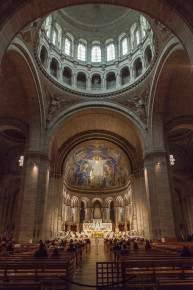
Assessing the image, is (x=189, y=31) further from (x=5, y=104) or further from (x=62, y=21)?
(x=62, y=21)

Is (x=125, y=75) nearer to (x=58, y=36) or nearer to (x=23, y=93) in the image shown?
(x=58, y=36)

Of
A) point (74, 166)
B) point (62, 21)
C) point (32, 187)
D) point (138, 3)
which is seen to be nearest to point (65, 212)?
point (74, 166)

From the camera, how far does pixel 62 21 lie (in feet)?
83.0

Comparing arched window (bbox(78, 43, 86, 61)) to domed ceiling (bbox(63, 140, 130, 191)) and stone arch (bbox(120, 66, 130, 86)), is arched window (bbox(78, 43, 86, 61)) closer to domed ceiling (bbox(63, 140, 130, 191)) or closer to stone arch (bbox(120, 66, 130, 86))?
stone arch (bbox(120, 66, 130, 86))

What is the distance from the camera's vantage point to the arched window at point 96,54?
2692cm

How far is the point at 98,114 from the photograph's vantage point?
80.3 ft

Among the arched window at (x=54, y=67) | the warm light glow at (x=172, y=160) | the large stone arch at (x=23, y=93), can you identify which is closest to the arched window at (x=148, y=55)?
the arched window at (x=54, y=67)

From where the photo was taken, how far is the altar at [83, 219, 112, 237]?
32.9 meters

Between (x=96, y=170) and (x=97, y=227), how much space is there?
31.5 ft

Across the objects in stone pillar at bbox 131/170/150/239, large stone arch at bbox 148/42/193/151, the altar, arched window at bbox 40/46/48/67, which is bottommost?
the altar

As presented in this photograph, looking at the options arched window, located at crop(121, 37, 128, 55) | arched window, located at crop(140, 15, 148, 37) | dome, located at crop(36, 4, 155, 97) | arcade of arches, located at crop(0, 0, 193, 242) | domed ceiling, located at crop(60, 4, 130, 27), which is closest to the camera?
arcade of arches, located at crop(0, 0, 193, 242)

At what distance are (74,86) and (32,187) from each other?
12.4 meters

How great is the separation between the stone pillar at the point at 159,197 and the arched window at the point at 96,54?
1502 centimetres

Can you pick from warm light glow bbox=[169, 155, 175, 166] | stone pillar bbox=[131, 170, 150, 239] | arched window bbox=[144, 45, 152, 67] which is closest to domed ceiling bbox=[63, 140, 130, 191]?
stone pillar bbox=[131, 170, 150, 239]
